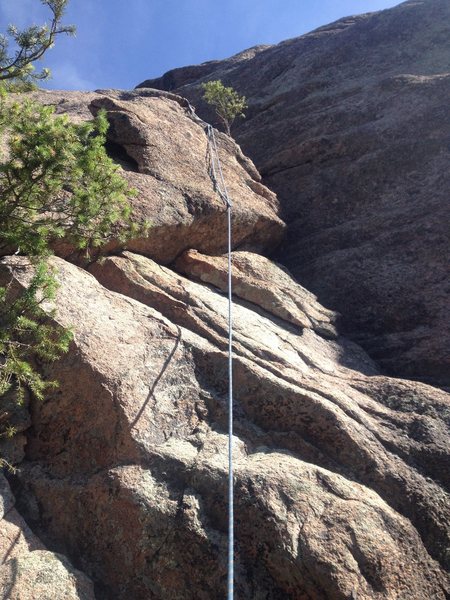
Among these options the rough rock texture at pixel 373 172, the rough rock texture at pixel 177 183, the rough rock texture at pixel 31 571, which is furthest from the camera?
the rough rock texture at pixel 373 172

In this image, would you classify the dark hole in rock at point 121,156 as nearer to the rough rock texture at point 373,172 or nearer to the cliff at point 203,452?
the cliff at point 203,452

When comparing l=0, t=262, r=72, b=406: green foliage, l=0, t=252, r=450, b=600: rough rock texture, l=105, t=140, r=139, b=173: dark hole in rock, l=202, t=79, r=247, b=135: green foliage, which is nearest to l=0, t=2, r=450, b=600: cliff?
l=0, t=252, r=450, b=600: rough rock texture

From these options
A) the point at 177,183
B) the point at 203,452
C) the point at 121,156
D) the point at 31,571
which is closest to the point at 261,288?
the point at 177,183

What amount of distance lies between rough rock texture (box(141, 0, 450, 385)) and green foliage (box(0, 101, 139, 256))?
6938 millimetres

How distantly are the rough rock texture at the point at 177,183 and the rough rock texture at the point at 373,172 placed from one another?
1591 millimetres

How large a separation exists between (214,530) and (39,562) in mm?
1917

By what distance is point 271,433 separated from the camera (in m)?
7.76

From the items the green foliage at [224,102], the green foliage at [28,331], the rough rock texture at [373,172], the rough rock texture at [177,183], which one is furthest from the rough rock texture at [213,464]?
the green foliage at [224,102]

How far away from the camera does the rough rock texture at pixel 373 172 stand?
12266 millimetres

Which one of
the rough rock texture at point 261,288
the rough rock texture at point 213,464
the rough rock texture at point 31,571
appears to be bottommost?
the rough rock texture at point 31,571

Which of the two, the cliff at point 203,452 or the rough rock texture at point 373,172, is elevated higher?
the rough rock texture at point 373,172

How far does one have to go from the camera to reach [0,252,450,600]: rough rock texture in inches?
236

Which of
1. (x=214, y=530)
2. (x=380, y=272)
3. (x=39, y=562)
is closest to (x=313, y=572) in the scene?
(x=214, y=530)

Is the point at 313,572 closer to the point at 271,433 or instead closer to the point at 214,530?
the point at 214,530
